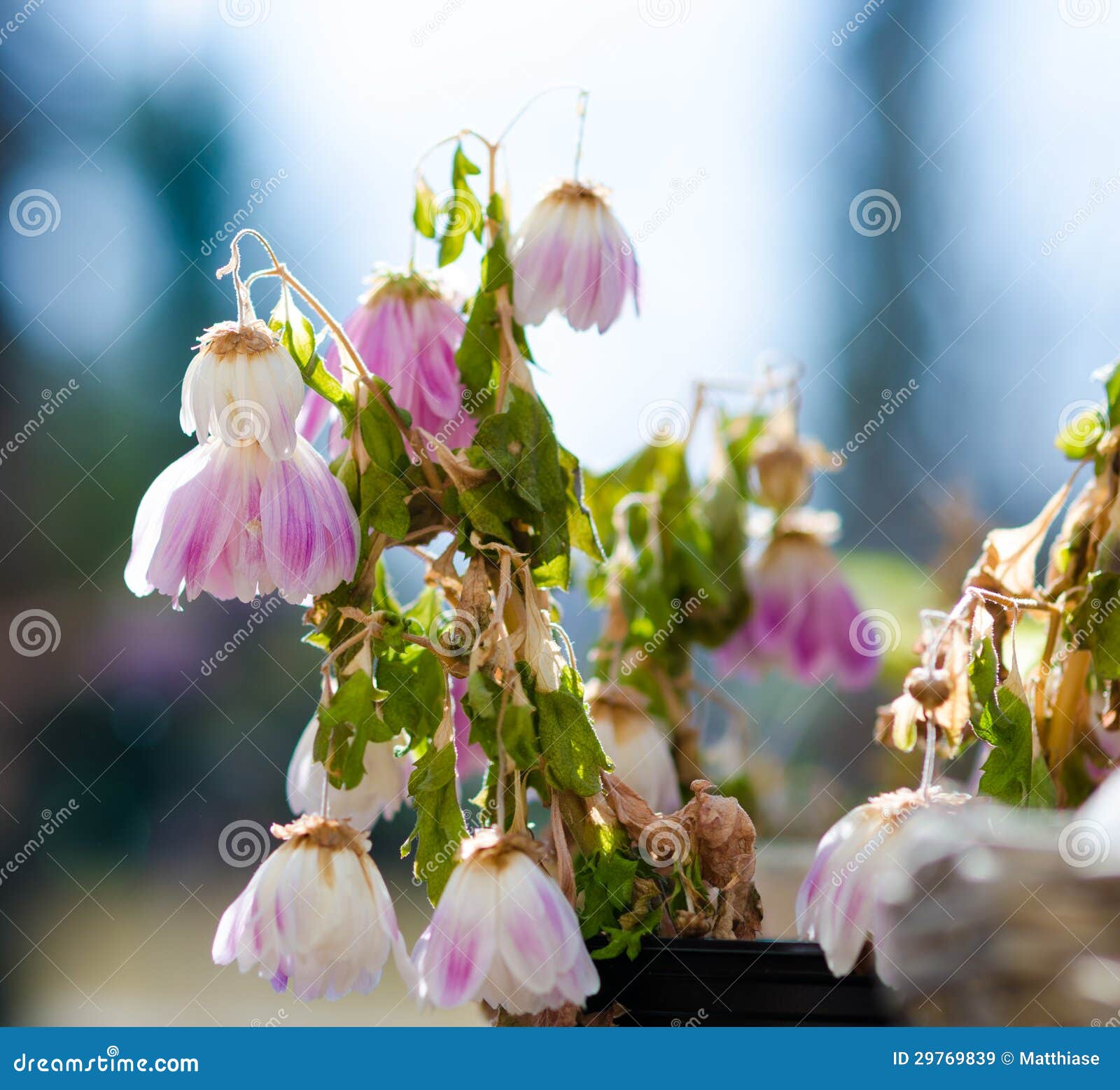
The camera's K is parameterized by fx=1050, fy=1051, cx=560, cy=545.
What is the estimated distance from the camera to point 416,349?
0.43 metres

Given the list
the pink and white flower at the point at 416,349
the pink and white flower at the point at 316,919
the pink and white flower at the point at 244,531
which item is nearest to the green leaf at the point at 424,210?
the pink and white flower at the point at 416,349

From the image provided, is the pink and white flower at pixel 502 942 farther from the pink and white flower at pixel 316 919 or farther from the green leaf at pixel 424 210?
the green leaf at pixel 424 210

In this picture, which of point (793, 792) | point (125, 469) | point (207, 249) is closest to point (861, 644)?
point (793, 792)

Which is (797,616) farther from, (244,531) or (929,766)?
(244,531)

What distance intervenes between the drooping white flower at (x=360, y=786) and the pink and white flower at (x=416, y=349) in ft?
→ 0.40

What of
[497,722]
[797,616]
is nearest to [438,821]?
[497,722]

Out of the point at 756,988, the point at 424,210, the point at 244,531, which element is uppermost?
the point at 424,210

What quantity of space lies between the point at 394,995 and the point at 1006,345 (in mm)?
1219

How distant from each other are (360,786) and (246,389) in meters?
0.16

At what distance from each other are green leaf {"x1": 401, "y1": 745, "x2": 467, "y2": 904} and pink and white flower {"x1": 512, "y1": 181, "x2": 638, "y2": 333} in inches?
6.6

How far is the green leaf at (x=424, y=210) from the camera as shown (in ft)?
1.43

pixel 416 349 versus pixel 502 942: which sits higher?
pixel 416 349

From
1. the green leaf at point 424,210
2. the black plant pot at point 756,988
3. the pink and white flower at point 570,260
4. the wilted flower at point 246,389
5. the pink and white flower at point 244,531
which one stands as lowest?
the black plant pot at point 756,988

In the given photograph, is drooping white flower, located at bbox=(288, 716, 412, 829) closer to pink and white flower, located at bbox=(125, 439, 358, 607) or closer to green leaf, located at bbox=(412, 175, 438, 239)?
pink and white flower, located at bbox=(125, 439, 358, 607)
